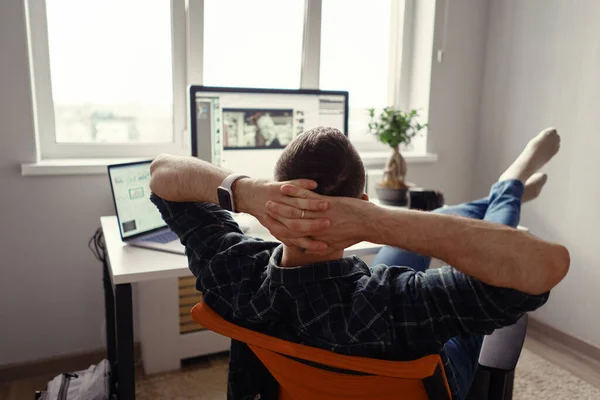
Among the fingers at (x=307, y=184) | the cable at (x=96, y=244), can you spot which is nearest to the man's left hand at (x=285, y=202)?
the fingers at (x=307, y=184)

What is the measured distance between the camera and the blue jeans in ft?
3.42

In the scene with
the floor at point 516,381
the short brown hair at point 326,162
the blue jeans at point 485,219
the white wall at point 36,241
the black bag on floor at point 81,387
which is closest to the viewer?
the short brown hair at point 326,162

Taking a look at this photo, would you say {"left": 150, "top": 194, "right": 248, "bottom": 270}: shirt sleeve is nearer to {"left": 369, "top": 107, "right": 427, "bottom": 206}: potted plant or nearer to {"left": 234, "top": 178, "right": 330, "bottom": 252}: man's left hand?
{"left": 234, "top": 178, "right": 330, "bottom": 252}: man's left hand

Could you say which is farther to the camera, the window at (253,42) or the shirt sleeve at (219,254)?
the window at (253,42)

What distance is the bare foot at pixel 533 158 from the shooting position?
1.48 metres

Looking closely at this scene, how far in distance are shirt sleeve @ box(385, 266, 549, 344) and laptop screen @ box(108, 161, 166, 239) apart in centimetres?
98

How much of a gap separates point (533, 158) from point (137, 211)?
4.21 ft

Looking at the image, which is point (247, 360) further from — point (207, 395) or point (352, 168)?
point (207, 395)

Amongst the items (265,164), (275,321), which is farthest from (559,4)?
(275,321)

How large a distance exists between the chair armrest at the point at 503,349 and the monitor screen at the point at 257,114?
1046 mm

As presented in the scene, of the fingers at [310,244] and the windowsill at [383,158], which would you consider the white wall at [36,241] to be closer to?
the windowsill at [383,158]

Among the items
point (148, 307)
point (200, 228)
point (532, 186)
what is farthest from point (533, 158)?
point (148, 307)

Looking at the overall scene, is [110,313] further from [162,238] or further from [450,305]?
[450,305]

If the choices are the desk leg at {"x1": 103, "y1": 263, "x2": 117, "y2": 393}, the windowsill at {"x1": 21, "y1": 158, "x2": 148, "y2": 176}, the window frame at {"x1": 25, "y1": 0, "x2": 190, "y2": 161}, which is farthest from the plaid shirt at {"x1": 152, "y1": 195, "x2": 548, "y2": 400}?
the window frame at {"x1": 25, "y1": 0, "x2": 190, "y2": 161}
